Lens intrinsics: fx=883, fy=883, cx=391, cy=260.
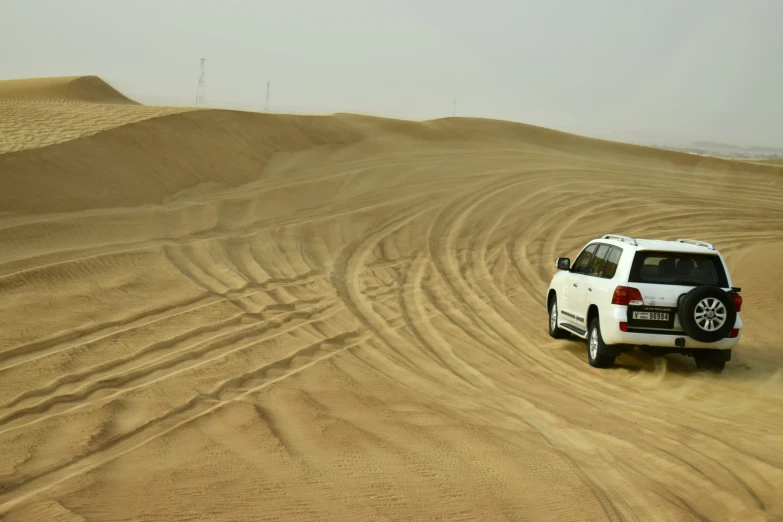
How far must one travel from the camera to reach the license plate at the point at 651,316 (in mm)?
11062

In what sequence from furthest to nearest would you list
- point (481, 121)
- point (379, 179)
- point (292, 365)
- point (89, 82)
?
point (89, 82), point (481, 121), point (379, 179), point (292, 365)

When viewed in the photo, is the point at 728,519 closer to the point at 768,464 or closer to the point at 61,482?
the point at 768,464

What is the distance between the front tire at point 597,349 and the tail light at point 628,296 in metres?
0.61

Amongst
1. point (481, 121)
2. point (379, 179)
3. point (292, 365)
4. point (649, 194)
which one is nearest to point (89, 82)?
point (481, 121)

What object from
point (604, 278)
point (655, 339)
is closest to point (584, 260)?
point (604, 278)

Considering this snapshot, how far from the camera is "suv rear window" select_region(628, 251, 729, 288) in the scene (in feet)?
37.2

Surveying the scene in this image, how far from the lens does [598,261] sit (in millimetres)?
12555

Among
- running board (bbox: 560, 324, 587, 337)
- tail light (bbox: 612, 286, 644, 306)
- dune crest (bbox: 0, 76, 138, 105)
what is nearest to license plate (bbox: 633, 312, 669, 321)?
tail light (bbox: 612, 286, 644, 306)

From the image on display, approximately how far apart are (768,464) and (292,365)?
5219mm

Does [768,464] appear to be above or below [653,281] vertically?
below

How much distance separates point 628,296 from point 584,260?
2228 mm

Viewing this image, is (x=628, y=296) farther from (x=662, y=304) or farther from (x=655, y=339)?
(x=655, y=339)

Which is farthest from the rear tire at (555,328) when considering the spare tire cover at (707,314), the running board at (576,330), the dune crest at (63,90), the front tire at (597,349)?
the dune crest at (63,90)

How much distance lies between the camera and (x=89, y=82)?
47.2 m
